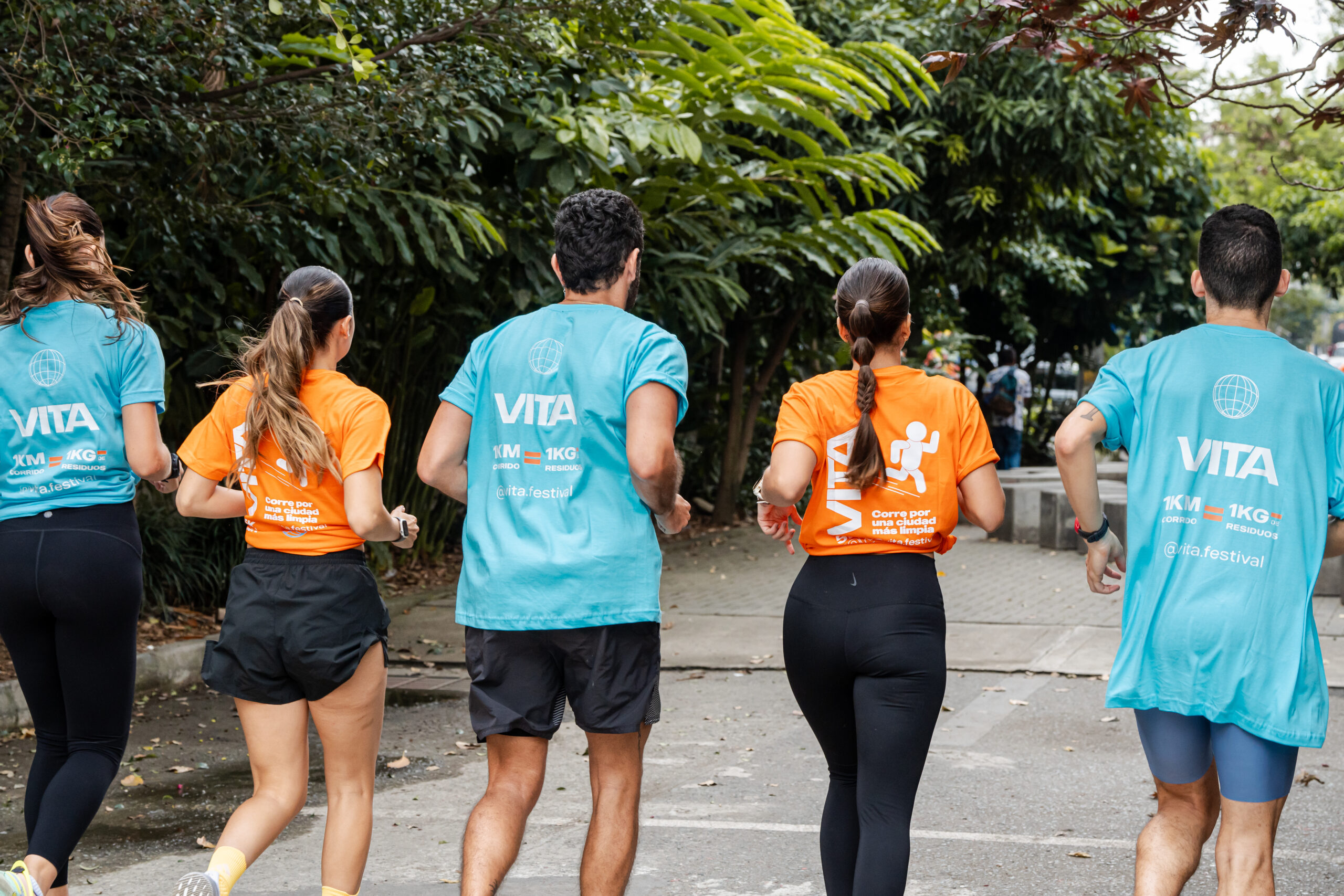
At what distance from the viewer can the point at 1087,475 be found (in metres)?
3.14

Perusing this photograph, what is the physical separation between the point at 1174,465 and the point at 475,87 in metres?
4.74

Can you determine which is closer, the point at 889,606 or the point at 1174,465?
the point at 1174,465

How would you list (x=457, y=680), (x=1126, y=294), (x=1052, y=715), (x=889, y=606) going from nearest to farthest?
1. (x=889, y=606)
2. (x=1052, y=715)
3. (x=457, y=680)
4. (x=1126, y=294)

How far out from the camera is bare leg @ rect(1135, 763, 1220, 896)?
3010 mm

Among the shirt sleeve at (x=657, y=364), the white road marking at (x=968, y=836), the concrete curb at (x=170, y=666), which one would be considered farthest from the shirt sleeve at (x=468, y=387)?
the concrete curb at (x=170, y=666)

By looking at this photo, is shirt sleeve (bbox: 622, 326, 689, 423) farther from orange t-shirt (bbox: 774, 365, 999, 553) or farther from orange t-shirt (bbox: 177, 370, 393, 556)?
orange t-shirt (bbox: 177, 370, 393, 556)

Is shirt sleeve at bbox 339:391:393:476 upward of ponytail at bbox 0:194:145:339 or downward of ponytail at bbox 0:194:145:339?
downward

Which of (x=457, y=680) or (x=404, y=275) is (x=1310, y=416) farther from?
(x=404, y=275)

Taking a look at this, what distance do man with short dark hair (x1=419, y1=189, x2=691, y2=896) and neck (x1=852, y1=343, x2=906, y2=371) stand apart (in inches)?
19.8

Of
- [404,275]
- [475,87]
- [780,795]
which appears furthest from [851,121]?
[780,795]

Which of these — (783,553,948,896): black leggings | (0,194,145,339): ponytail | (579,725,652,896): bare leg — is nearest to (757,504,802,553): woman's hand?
(783,553,948,896): black leggings

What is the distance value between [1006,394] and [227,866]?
15.7m

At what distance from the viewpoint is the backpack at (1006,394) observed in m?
17.8

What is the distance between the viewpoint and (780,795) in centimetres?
536
